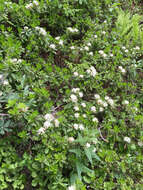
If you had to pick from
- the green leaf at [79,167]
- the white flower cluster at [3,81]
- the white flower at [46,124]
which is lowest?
A: the green leaf at [79,167]

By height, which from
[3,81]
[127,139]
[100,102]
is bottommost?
[127,139]

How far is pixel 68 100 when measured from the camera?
246 centimetres

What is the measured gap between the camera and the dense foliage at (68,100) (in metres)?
1.89

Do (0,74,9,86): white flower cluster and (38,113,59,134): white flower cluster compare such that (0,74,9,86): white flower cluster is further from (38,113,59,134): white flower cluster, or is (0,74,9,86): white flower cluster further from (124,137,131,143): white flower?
(124,137,131,143): white flower

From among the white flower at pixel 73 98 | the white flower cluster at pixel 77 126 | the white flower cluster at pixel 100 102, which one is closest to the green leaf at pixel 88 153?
the white flower cluster at pixel 77 126

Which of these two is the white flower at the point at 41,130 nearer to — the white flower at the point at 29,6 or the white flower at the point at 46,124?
the white flower at the point at 46,124

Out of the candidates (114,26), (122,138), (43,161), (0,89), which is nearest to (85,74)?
(122,138)

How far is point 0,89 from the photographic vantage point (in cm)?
200

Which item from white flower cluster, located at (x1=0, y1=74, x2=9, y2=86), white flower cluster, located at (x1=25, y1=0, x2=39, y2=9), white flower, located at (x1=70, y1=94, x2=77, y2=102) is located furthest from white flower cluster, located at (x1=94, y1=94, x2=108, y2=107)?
white flower cluster, located at (x1=25, y1=0, x2=39, y2=9)

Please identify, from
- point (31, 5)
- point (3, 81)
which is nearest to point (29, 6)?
point (31, 5)

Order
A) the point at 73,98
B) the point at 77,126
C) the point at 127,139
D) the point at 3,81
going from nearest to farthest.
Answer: the point at 3,81 < the point at 77,126 < the point at 73,98 < the point at 127,139

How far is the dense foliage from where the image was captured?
1.89m

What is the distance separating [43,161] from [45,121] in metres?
0.43

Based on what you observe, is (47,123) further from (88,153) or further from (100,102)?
(100,102)
